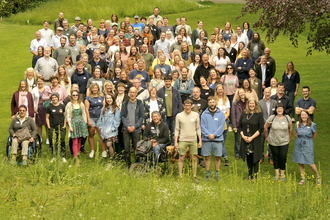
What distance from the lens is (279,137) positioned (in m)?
14.5

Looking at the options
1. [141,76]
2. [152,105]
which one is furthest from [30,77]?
[152,105]

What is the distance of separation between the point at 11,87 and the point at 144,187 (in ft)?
42.6

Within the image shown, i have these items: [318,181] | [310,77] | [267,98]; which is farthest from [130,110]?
[310,77]

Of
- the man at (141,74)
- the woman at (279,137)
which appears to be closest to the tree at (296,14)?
the man at (141,74)

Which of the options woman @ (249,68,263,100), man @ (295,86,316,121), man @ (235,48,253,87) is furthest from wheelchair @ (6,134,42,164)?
man @ (235,48,253,87)

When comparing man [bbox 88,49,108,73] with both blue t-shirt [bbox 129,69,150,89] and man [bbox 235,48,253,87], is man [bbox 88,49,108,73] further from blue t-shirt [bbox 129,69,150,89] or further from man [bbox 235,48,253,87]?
man [bbox 235,48,253,87]

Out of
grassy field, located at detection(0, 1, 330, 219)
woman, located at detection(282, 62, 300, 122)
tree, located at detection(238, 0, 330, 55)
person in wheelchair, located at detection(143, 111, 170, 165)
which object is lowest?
grassy field, located at detection(0, 1, 330, 219)

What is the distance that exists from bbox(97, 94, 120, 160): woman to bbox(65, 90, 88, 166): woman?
1.48ft

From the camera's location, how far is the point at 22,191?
494 inches

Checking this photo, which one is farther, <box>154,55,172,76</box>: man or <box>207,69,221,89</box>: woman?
<box>154,55,172,76</box>: man

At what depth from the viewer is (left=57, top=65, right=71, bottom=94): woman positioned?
17.1 metres

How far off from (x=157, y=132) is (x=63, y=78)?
4.12m

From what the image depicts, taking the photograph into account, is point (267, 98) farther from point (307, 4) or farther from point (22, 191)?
point (22, 191)

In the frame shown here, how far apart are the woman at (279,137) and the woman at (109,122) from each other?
3.79 meters
